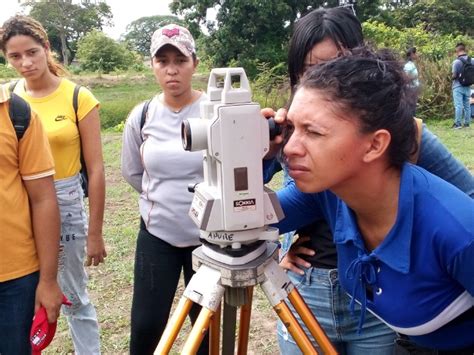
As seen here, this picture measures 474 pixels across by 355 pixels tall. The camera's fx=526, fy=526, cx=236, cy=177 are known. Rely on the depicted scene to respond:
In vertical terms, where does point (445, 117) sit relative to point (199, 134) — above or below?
below

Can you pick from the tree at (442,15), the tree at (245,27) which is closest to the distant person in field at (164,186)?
the tree at (245,27)

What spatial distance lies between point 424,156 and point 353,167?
1.13ft

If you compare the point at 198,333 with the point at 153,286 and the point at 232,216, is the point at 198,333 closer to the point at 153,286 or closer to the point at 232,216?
the point at 232,216

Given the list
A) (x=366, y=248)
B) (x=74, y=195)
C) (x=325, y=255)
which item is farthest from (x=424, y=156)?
(x=74, y=195)

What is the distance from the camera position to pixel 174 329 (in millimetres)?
1256

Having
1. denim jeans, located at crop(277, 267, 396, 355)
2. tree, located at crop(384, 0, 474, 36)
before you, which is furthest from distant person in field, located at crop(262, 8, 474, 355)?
tree, located at crop(384, 0, 474, 36)

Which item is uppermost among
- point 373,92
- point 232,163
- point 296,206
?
point 373,92

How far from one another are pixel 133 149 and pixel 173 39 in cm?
52

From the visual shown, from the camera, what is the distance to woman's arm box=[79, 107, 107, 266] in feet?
8.08

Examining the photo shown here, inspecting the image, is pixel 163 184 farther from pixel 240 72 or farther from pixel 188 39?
pixel 240 72

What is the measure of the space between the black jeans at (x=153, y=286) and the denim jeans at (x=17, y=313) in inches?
18.0

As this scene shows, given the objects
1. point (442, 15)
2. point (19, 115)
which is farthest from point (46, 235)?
point (442, 15)

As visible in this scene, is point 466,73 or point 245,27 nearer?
point 466,73

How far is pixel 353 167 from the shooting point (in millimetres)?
1174
